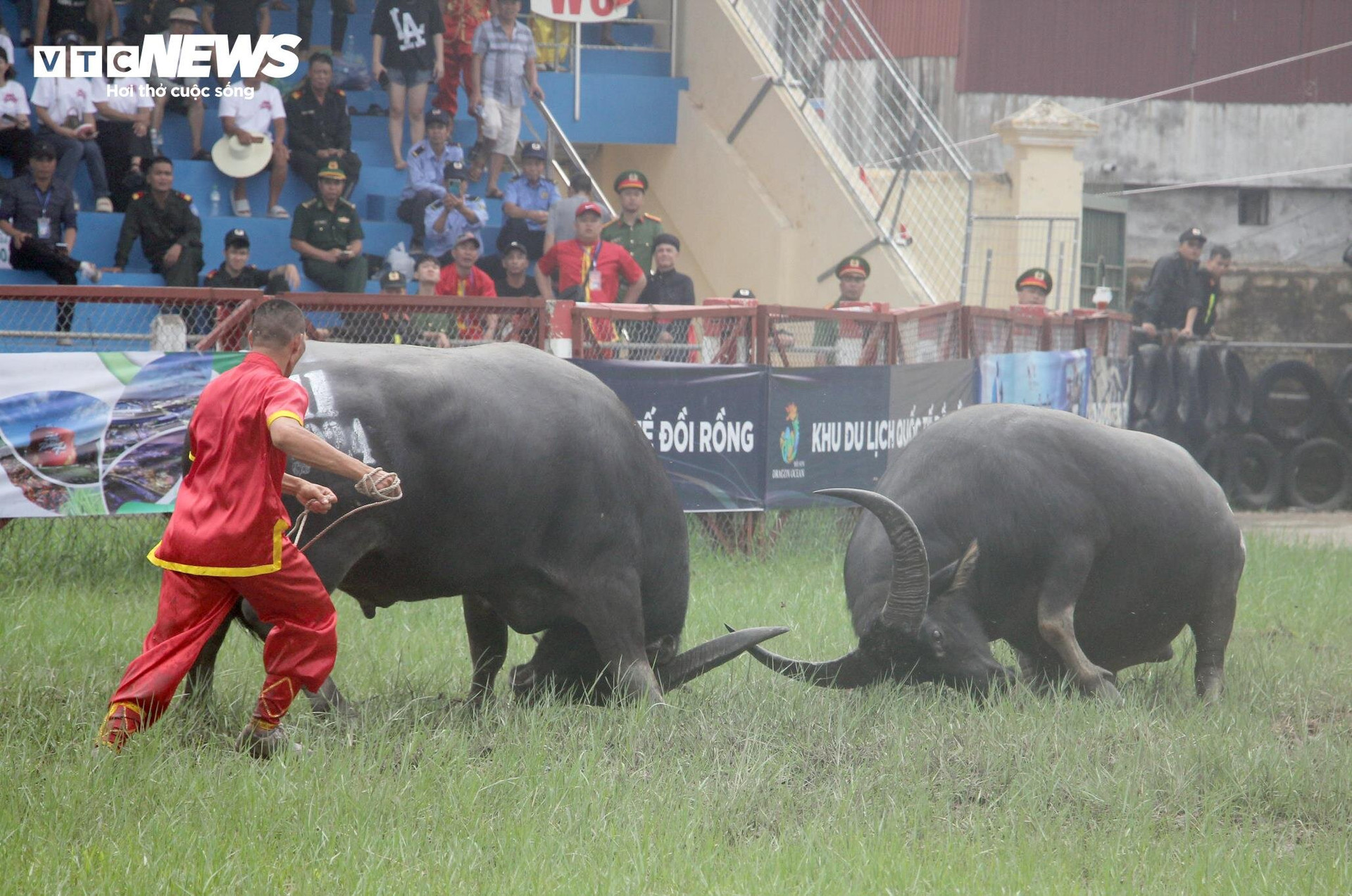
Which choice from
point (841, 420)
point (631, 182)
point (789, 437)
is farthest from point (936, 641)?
point (631, 182)

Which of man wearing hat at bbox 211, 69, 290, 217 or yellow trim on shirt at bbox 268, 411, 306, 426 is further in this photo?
man wearing hat at bbox 211, 69, 290, 217

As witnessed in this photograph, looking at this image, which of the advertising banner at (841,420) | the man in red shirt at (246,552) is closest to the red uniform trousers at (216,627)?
the man in red shirt at (246,552)

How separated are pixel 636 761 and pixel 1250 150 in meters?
22.4

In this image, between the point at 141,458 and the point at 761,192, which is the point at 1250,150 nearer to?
the point at 761,192

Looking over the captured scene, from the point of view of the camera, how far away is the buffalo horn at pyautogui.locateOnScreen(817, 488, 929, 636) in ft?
18.9

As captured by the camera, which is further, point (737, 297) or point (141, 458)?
point (737, 297)

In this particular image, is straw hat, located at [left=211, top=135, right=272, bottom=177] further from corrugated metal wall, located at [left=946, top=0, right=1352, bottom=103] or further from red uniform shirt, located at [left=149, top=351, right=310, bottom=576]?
corrugated metal wall, located at [left=946, top=0, right=1352, bottom=103]

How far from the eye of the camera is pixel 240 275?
36.3ft

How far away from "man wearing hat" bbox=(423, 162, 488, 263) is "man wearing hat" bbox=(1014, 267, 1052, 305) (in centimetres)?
544

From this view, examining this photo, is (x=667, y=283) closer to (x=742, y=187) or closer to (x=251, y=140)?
(x=251, y=140)

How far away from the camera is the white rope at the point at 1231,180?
23906 millimetres

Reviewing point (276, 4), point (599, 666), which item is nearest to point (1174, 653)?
point (599, 666)

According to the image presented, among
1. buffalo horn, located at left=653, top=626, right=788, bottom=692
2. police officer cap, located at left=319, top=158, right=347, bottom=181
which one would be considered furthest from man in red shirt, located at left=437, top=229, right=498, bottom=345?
buffalo horn, located at left=653, top=626, right=788, bottom=692

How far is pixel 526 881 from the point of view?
12.9 feet
